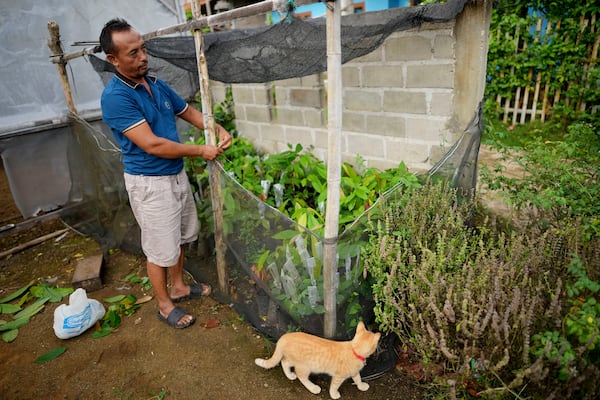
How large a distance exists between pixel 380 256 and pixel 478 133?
4.47ft

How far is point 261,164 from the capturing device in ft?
12.6

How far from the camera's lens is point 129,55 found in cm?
228

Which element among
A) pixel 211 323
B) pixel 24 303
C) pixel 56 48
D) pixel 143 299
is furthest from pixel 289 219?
pixel 56 48

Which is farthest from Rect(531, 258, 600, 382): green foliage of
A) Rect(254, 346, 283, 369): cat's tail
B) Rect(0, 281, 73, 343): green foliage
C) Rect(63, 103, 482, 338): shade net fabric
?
Rect(0, 281, 73, 343): green foliage

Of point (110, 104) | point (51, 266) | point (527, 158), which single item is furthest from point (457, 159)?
point (51, 266)

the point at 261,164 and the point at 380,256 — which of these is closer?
the point at 380,256

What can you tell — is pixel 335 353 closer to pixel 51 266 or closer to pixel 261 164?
pixel 261 164

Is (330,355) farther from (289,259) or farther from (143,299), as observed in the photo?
(143,299)

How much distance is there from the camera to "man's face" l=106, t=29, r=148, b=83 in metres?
2.24

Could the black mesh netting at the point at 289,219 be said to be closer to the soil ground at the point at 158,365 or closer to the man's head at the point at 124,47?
the soil ground at the point at 158,365

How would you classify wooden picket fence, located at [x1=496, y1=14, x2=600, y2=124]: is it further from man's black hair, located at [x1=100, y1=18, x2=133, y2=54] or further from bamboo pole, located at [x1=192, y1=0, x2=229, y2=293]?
man's black hair, located at [x1=100, y1=18, x2=133, y2=54]

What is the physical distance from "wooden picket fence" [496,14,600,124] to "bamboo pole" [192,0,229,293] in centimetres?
587

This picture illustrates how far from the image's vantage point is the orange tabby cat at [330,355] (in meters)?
2.00

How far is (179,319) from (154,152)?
4.16ft
